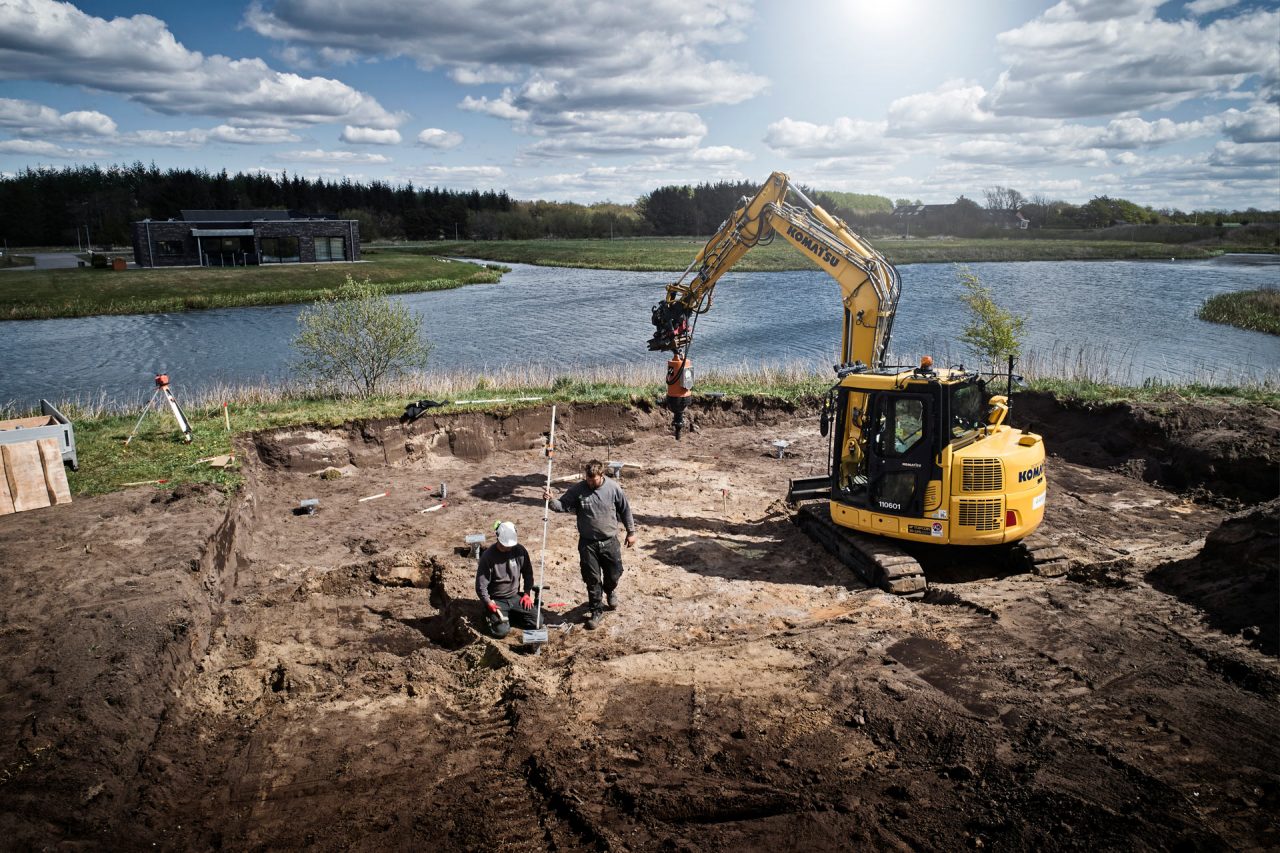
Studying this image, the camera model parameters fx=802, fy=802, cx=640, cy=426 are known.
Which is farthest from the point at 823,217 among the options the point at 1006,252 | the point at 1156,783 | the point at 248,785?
the point at 1006,252

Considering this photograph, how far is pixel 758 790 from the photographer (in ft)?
20.3

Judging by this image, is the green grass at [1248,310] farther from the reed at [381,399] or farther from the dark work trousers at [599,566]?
the dark work trousers at [599,566]

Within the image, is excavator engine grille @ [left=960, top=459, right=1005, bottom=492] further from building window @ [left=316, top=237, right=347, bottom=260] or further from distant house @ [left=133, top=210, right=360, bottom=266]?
building window @ [left=316, top=237, right=347, bottom=260]

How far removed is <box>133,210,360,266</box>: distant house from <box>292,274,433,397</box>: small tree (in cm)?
4795

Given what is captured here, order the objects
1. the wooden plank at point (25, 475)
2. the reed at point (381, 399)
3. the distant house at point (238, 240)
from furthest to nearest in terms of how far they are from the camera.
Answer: the distant house at point (238, 240) → the reed at point (381, 399) → the wooden plank at point (25, 475)

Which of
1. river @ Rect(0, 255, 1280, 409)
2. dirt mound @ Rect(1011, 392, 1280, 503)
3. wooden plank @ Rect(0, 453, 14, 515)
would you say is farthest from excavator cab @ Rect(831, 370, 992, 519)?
river @ Rect(0, 255, 1280, 409)

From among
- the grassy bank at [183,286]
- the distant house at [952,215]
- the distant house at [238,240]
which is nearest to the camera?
the grassy bank at [183,286]

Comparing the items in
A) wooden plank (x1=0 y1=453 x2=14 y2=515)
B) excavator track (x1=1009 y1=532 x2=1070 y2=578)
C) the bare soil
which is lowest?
the bare soil

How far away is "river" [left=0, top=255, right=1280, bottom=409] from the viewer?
28.7m

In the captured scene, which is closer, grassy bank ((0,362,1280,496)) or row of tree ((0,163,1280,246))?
grassy bank ((0,362,1280,496))

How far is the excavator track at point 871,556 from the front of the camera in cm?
990

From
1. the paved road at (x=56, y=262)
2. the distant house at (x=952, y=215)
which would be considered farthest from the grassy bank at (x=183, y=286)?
the distant house at (x=952, y=215)

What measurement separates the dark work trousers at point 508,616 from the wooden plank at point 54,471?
7144 millimetres

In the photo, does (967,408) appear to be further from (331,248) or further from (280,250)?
(280,250)
